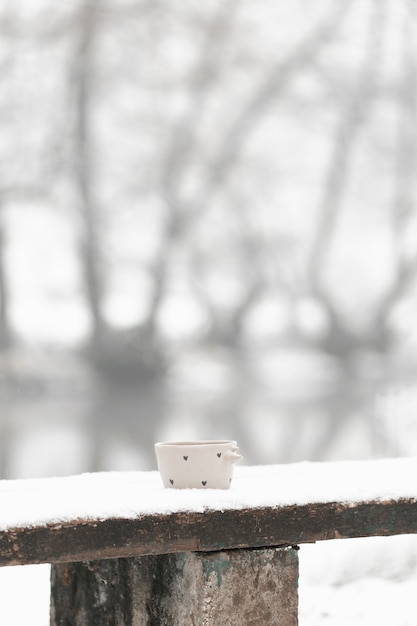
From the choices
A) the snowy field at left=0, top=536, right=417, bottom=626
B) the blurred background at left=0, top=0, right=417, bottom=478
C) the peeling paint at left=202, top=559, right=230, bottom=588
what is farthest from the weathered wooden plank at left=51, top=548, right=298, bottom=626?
the blurred background at left=0, top=0, right=417, bottom=478

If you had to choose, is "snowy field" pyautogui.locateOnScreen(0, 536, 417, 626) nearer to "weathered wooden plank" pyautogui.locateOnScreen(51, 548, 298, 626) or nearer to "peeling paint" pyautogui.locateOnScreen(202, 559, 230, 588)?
"weathered wooden plank" pyautogui.locateOnScreen(51, 548, 298, 626)

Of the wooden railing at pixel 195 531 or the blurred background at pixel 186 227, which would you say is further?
the blurred background at pixel 186 227

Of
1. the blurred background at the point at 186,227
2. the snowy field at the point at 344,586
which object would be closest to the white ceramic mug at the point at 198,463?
the snowy field at the point at 344,586

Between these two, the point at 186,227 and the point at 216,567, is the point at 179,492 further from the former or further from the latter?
the point at 186,227

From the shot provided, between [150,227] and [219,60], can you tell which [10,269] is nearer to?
[150,227]

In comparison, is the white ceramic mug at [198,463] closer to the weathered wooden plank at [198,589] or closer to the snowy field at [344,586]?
the weathered wooden plank at [198,589]

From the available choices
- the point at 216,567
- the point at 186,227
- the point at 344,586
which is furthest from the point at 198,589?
the point at 186,227
